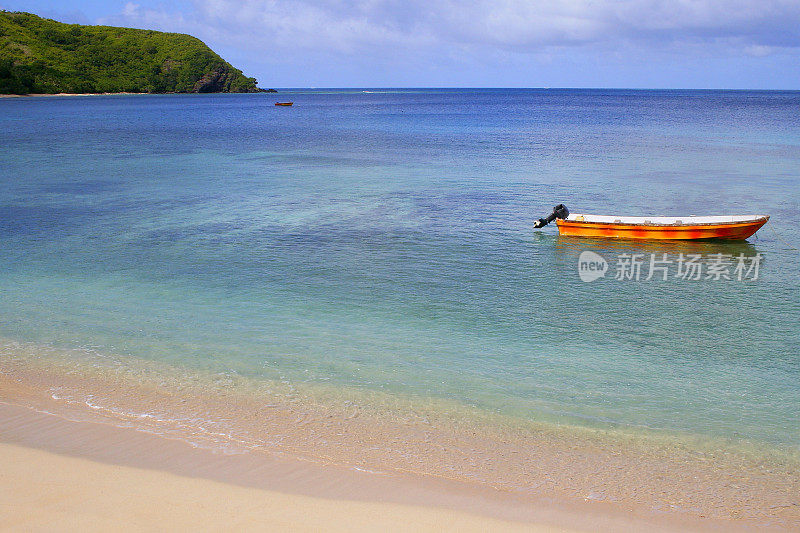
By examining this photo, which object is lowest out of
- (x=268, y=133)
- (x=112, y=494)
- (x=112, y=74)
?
(x=112, y=494)

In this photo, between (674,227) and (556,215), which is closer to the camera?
(674,227)

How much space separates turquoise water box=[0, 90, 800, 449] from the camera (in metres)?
10.6

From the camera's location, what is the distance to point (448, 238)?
20422mm

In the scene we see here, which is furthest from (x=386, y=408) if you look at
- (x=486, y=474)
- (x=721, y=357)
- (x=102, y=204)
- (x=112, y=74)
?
(x=112, y=74)

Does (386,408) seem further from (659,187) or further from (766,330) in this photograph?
(659,187)

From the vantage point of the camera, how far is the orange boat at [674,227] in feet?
62.8

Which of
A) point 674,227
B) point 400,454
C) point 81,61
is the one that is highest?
point 81,61

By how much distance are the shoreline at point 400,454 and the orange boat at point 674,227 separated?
1215cm

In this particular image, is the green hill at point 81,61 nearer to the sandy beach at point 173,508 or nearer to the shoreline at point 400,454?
the shoreline at point 400,454

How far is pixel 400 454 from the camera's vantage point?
821 cm

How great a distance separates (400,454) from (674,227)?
46.7 feet

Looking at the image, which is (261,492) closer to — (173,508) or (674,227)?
(173,508)

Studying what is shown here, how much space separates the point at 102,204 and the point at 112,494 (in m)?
21.7

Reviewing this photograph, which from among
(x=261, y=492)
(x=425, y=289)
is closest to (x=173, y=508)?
(x=261, y=492)
